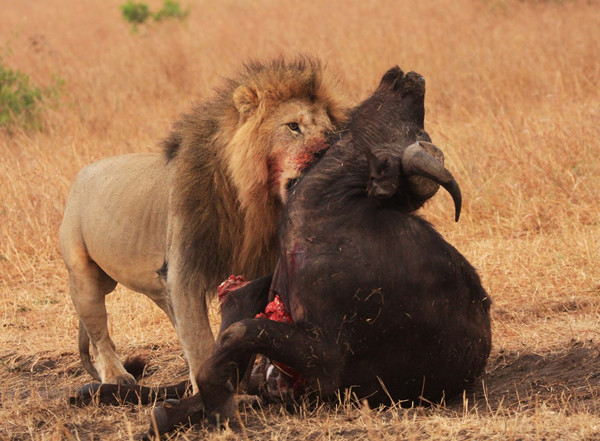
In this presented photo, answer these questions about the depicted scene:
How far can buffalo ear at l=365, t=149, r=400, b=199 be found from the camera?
3264 millimetres

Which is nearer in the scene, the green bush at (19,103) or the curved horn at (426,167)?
the curved horn at (426,167)

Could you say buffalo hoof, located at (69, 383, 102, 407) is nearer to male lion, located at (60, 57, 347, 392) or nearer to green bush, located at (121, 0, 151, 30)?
male lion, located at (60, 57, 347, 392)

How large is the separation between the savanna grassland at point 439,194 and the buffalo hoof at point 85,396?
8 centimetres

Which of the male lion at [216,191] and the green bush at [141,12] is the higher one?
the green bush at [141,12]

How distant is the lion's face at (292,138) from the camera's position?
365 centimetres

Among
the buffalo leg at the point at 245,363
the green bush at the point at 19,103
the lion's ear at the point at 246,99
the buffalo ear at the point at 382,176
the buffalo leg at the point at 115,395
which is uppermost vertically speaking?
the lion's ear at the point at 246,99

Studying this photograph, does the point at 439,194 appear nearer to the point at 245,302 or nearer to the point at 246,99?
the point at 246,99

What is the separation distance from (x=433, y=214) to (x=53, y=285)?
113 inches

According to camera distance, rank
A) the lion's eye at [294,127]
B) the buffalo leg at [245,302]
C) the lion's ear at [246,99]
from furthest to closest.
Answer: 1. the lion's ear at [246,99]
2. the lion's eye at [294,127]
3. the buffalo leg at [245,302]

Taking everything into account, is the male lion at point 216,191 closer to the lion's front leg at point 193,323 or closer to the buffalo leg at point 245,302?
the lion's front leg at point 193,323

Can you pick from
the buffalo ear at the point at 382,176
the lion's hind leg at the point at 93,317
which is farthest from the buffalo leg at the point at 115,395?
the buffalo ear at the point at 382,176

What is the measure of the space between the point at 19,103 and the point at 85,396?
23.0 feet

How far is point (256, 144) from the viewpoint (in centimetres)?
374

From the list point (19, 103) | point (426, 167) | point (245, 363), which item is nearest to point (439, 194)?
point (426, 167)
